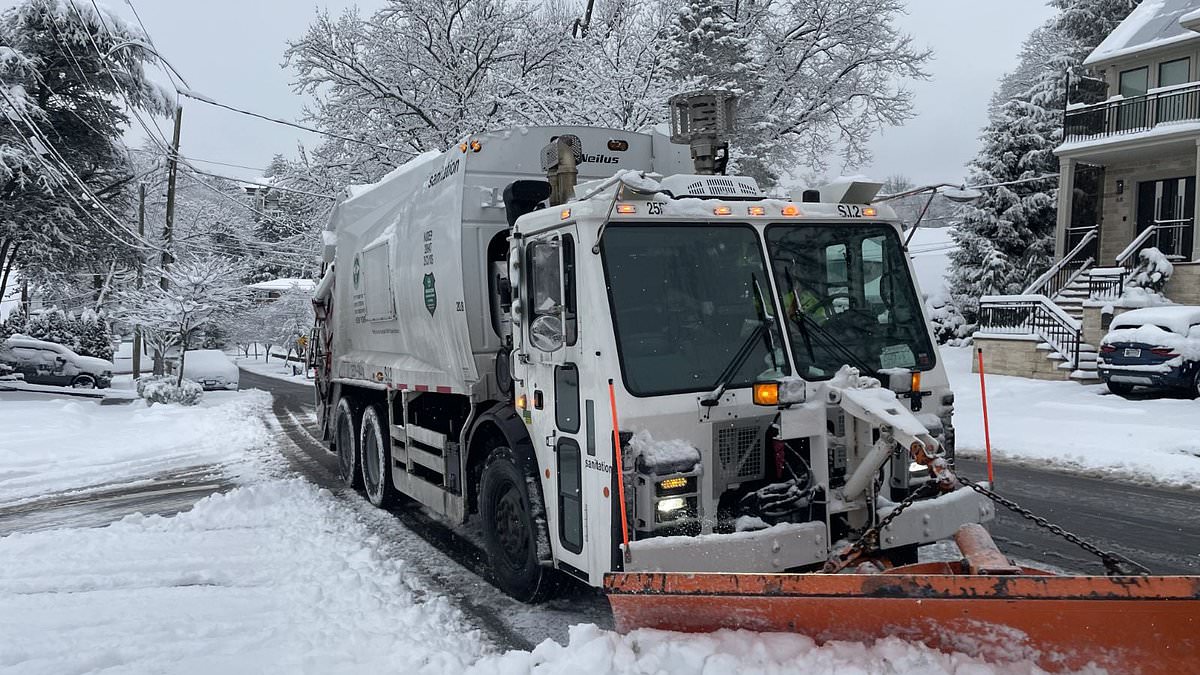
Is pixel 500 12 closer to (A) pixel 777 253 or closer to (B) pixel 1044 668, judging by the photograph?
(A) pixel 777 253

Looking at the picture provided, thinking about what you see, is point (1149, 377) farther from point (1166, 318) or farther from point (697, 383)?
point (697, 383)

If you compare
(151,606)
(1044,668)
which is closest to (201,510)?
(151,606)

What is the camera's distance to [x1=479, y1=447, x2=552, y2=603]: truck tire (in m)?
5.46

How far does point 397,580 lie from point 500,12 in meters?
15.9

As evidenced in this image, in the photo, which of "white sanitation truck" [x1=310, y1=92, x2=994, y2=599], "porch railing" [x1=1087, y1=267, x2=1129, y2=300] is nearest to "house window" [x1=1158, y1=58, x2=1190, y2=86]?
"porch railing" [x1=1087, y1=267, x2=1129, y2=300]

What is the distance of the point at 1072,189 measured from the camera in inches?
918

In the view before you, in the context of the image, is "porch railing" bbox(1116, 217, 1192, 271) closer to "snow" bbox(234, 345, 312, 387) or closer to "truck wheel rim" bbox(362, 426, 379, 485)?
"truck wheel rim" bbox(362, 426, 379, 485)

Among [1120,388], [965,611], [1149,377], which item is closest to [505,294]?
[965,611]

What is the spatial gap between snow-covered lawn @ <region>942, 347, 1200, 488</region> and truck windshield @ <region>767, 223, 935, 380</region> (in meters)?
5.53

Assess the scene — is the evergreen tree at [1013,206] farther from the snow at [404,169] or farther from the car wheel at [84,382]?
the car wheel at [84,382]

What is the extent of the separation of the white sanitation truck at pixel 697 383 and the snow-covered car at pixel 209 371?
82.2ft

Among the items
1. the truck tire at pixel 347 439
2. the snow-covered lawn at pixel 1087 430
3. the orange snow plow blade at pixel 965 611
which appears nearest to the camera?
the orange snow plow blade at pixel 965 611

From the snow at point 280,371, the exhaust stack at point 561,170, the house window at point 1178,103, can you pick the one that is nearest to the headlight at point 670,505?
the exhaust stack at point 561,170

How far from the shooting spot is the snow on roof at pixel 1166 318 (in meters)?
14.9
